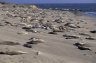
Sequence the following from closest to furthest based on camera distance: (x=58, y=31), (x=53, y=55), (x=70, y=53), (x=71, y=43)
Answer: (x=53, y=55)
(x=70, y=53)
(x=71, y=43)
(x=58, y=31)

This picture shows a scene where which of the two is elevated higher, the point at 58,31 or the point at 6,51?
the point at 6,51

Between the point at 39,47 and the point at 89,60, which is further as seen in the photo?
the point at 39,47

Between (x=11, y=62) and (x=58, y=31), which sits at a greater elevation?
(x=11, y=62)

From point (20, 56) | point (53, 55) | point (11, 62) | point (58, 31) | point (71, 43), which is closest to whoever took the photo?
point (11, 62)

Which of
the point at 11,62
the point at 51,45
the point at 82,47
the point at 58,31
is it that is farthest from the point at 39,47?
the point at 58,31

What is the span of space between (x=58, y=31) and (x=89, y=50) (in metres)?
3.93

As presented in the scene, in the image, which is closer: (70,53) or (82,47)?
(70,53)

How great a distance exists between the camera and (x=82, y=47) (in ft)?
25.4

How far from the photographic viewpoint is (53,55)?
6.63m

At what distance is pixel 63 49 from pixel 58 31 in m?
3.95

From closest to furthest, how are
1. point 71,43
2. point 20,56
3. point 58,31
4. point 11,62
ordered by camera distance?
point 11,62
point 20,56
point 71,43
point 58,31

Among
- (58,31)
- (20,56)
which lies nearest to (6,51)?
(20,56)

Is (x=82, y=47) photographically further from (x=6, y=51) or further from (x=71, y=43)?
(x=6, y=51)

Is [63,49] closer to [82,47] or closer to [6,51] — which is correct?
[82,47]
